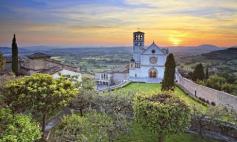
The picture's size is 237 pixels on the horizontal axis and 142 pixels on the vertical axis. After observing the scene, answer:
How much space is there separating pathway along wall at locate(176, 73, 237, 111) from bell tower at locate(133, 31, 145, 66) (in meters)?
13.2

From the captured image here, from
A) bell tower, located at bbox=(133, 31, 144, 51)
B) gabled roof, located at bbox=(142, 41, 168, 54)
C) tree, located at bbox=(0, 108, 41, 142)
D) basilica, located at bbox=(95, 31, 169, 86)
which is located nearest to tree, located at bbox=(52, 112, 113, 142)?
tree, located at bbox=(0, 108, 41, 142)

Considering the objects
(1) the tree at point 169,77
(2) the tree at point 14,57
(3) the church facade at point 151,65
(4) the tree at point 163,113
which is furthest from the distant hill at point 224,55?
(4) the tree at point 163,113

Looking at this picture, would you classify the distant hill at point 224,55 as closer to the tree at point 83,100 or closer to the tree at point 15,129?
the tree at point 83,100

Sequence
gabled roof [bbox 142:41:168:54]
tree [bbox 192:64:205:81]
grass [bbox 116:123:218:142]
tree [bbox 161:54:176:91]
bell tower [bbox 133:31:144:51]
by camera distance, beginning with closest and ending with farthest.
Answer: grass [bbox 116:123:218:142]
tree [bbox 161:54:176:91]
tree [bbox 192:64:205:81]
gabled roof [bbox 142:41:168:54]
bell tower [bbox 133:31:144:51]

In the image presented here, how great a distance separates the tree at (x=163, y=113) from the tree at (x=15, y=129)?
167 inches

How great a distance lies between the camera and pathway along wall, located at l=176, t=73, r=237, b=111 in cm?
1860

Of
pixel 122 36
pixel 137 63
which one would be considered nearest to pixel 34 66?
pixel 122 36

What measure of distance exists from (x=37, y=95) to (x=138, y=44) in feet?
109

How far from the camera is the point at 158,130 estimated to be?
38.9ft

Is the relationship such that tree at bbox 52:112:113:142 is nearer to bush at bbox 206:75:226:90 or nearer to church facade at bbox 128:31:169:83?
bush at bbox 206:75:226:90

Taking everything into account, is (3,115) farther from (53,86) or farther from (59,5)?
(59,5)

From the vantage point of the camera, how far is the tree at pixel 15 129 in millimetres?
8016

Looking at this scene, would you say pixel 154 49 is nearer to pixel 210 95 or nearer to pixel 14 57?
pixel 210 95

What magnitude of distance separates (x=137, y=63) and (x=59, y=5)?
66.0ft
